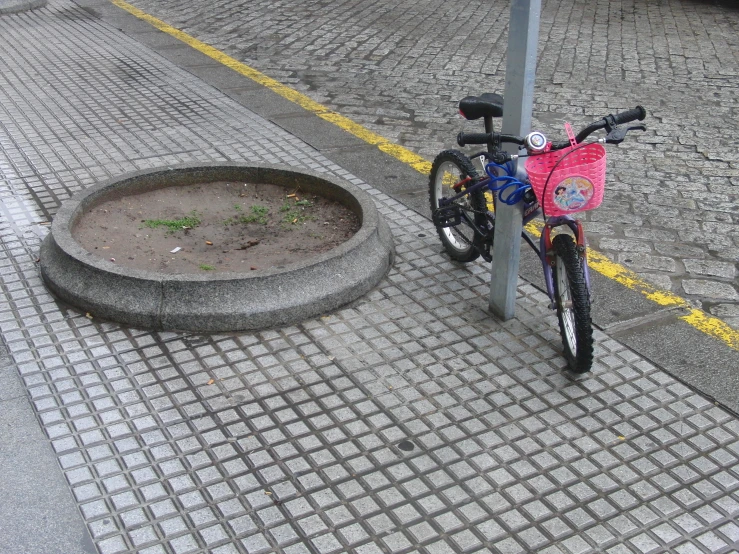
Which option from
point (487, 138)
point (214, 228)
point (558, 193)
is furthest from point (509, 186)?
point (214, 228)

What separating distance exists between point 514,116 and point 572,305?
1018mm

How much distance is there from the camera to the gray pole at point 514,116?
13.9 ft

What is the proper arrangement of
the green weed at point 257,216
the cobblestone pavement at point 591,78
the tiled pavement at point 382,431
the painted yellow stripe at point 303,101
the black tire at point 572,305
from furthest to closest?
the painted yellow stripe at point 303,101 < the cobblestone pavement at point 591,78 < the green weed at point 257,216 < the black tire at point 572,305 < the tiled pavement at point 382,431

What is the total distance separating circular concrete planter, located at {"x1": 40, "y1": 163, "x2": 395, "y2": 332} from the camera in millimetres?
4656

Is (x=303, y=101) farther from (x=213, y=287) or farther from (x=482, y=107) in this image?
(x=213, y=287)

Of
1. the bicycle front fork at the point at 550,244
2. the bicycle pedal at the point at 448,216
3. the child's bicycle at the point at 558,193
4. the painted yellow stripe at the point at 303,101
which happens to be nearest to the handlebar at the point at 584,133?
the child's bicycle at the point at 558,193

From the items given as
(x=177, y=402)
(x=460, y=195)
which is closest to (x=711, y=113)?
(x=460, y=195)

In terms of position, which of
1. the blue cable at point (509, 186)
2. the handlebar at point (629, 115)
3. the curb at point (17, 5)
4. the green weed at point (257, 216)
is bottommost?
the curb at point (17, 5)

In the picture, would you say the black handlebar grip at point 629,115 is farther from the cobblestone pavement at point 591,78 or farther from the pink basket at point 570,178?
the cobblestone pavement at point 591,78

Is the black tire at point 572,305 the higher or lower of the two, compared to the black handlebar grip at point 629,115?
lower

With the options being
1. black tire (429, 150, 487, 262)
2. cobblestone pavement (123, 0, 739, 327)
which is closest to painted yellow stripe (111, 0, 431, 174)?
cobblestone pavement (123, 0, 739, 327)

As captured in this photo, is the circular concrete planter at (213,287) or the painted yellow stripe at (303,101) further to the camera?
the painted yellow stripe at (303,101)

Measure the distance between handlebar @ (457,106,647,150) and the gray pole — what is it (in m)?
0.19

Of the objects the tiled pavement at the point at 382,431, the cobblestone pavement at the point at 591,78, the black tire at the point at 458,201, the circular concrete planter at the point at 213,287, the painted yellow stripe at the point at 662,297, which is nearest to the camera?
the tiled pavement at the point at 382,431
